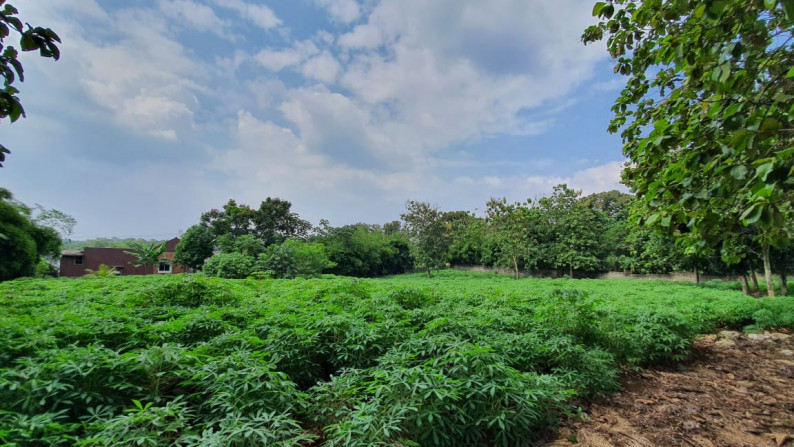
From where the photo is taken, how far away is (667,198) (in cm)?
314

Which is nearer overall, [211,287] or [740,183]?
[740,183]

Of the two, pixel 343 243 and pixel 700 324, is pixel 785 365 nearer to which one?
pixel 700 324

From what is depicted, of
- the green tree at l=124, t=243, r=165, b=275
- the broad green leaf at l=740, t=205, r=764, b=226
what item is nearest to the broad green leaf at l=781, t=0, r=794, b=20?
the broad green leaf at l=740, t=205, r=764, b=226

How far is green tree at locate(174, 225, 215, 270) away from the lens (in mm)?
25297

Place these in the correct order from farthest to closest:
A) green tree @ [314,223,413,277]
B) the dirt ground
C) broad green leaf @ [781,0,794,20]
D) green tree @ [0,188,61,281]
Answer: green tree @ [314,223,413,277] → green tree @ [0,188,61,281] → the dirt ground → broad green leaf @ [781,0,794,20]

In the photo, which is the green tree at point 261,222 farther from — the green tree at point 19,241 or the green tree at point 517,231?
the green tree at point 517,231

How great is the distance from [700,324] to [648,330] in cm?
170

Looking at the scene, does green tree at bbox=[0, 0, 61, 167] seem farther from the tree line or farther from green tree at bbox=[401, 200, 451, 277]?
green tree at bbox=[401, 200, 451, 277]

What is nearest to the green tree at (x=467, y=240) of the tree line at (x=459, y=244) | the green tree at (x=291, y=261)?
the tree line at (x=459, y=244)

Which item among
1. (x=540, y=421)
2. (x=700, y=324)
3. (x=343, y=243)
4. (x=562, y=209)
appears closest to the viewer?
(x=540, y=421)

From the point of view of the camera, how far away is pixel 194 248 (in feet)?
83.4

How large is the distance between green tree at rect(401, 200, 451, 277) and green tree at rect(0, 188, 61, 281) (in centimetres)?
2145

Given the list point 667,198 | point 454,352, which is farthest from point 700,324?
point 454,352

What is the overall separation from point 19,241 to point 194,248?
39.3 ft
